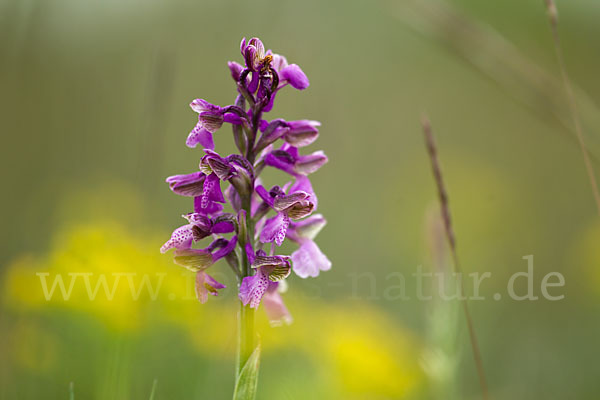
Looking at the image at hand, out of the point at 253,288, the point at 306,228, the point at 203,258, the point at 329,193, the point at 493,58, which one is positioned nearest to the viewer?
the point at 253,288

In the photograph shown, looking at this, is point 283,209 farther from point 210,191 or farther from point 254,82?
point 254,82

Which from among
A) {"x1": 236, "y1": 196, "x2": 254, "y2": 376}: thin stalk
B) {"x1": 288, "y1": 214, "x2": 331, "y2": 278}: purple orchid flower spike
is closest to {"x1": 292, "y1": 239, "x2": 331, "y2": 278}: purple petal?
{"x1": 288, "y1": 214, "x2": 331, "y2": 278}: purple orchid flower spike

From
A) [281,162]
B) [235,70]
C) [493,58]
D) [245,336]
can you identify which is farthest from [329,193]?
[245,336]

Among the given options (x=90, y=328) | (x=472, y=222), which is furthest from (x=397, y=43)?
(x=90, y=328)

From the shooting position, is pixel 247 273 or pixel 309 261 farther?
pixel 309 261

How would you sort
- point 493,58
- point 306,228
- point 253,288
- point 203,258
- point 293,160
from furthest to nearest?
point 493,58 < point 306,228 < point 293,160 < point 203,258 < point 253,288

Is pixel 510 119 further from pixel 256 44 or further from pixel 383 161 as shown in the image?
pixel 256 44

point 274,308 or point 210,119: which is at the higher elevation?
point 210,119

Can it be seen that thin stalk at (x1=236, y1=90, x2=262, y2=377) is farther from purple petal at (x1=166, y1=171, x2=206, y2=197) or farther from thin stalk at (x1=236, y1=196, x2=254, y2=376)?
purple petal at (x1=166, y1=171, x2=206, y2=197)
